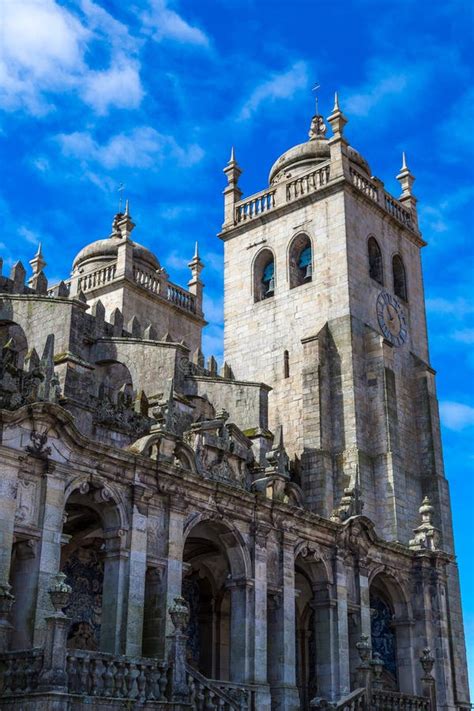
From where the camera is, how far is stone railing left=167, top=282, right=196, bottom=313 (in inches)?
1861

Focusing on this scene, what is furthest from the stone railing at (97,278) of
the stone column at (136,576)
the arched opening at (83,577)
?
the stone column at (136,576)

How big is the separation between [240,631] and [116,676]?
20.8 ft

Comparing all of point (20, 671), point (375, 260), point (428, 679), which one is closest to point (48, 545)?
point (20, 671)

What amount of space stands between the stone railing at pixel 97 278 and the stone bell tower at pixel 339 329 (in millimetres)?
6164

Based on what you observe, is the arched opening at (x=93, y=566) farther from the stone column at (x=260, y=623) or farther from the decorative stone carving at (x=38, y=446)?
the stone column at (x=260, y=623)

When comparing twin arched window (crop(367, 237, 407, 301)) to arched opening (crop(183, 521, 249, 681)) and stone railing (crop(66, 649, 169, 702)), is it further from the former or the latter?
stone railing (crop(66, 649, 169, 702))

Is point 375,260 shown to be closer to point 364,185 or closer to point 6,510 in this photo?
point 364,185

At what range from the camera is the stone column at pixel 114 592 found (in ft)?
61.2

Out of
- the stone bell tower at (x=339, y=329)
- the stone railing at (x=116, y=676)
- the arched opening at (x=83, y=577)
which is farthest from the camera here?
the stone bell tower at (x=339, y=329)

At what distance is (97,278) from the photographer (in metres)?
45.5

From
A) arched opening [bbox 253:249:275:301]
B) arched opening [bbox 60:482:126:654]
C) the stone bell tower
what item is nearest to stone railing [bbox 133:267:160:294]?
the stone bell tower

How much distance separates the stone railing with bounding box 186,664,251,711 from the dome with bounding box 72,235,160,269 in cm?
3105

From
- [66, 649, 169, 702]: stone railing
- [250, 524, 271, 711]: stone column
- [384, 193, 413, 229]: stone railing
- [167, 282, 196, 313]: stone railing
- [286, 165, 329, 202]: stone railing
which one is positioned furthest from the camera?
[167, 282, 196, 313]: stone railing

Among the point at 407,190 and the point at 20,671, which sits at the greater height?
the point at 407,190
